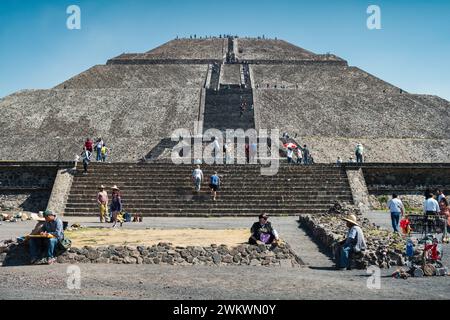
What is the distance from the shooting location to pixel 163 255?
10.4 m

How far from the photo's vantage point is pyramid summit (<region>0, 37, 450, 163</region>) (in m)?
30.6

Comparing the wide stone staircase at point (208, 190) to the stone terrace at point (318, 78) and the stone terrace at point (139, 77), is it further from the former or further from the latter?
the stone terrace at point (139, 77)

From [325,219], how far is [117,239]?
6055 mm

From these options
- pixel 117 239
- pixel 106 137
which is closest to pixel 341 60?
pixel 106 137

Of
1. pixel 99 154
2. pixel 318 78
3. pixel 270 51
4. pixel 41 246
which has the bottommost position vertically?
pixel 41 246

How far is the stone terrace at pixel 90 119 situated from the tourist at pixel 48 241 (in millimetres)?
18396

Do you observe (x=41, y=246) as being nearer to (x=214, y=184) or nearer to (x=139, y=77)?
(x=214, y=184)

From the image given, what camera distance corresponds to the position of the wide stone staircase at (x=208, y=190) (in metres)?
20.3

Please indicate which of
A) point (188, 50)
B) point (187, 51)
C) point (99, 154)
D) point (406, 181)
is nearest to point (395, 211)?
point (406, 181)

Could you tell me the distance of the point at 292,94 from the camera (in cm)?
3994

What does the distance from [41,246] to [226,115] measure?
26421 millimetres

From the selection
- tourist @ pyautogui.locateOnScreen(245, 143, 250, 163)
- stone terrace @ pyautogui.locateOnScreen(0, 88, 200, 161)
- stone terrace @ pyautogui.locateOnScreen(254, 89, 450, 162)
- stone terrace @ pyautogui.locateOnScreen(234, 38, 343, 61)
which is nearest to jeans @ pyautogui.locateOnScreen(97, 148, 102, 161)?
stone terrace @ pyautogui.locateOnScreen(0, 88, 200, 161)
